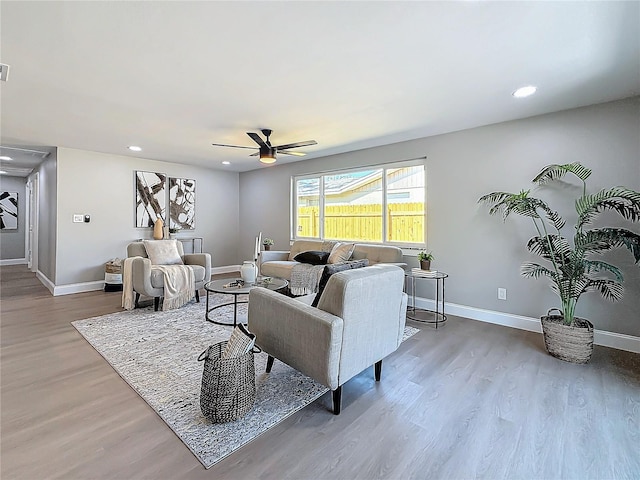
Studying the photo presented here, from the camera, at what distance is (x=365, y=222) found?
4.96m

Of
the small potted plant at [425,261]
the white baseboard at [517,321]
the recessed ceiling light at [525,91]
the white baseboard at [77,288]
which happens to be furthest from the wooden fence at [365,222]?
the white baseboard at [77,288]

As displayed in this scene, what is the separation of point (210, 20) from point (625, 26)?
245cm

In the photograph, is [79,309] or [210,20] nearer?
[210,20]

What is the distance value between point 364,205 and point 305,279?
159 cm

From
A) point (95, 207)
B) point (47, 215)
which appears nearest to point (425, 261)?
point (95, 207)

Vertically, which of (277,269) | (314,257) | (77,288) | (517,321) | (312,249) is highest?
(312,249)

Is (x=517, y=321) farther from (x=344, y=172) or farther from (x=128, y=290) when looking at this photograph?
(x=128, y=290)

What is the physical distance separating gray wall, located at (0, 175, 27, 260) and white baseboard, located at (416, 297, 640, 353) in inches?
403

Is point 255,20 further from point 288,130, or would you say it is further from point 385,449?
point 385,449

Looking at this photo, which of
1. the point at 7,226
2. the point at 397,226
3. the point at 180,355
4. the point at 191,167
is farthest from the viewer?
the point at 7,226

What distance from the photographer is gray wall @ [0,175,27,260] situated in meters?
7.92

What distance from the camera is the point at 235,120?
3443mm

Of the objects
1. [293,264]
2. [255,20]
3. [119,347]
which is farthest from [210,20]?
[293,264]

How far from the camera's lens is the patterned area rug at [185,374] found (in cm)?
169
